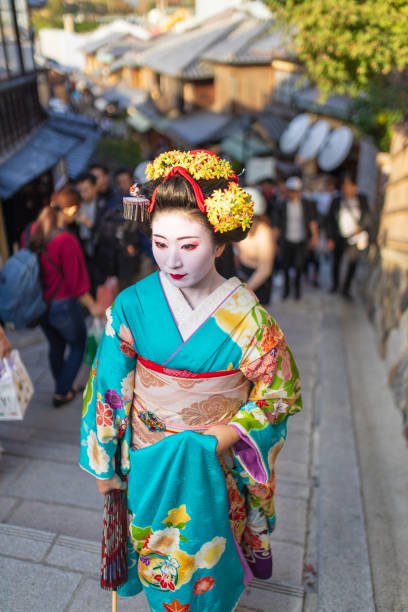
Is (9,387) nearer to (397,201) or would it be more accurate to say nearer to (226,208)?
(226,208)

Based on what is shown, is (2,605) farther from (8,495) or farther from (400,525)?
(400,525)

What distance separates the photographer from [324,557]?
277 cm

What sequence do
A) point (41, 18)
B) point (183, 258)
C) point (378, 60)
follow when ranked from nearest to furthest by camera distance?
1. point (183, 258)
2. point (378, 60)
3. point (41, 18)

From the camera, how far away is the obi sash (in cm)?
202

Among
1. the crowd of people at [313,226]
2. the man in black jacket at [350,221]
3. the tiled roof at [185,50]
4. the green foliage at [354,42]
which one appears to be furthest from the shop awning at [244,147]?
the green foliage at [354,42]

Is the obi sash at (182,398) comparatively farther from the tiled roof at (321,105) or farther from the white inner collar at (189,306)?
the tiled roof at (321,105)

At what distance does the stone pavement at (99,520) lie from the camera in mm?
2438

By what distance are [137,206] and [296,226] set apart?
5.63 m

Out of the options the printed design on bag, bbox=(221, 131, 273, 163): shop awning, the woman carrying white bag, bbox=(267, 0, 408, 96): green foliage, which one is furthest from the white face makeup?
bbox=(221, 131, 273, 163): shop awning

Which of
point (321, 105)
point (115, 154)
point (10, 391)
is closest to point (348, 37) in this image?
point (10, 391)

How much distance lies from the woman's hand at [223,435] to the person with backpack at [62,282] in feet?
8.50

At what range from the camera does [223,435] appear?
6.41 feet

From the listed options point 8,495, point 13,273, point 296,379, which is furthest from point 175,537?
point 13,273

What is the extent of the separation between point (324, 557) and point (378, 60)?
5030 millimetres
